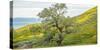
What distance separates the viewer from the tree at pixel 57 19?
1895 mm

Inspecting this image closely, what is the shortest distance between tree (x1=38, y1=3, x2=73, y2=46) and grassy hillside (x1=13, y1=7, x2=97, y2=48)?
0.06 meters

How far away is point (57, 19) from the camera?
193 cm

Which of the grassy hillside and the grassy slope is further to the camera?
the grassy slope

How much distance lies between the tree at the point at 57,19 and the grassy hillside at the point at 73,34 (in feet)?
0.20

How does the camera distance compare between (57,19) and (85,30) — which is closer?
(57,19)

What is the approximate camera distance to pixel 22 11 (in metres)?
1.80

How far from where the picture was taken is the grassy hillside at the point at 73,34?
181 centimetres

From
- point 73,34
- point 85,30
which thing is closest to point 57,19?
point 73,34

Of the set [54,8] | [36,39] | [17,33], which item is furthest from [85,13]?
[17,33]

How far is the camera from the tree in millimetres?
1895

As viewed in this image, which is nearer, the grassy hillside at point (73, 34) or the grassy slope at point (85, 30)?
the grassy hillside at point (73, 34)

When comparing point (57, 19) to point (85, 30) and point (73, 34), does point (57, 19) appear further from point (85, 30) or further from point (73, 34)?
point (85, 30)

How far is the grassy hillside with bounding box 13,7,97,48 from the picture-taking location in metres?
1.81

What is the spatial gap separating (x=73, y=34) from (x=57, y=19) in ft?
0.79
